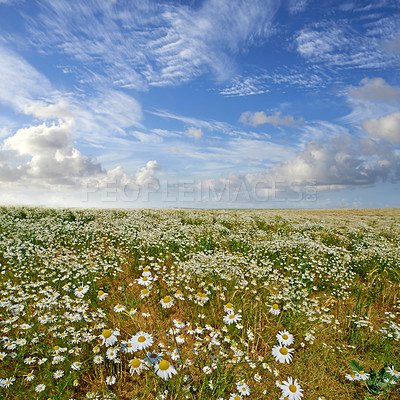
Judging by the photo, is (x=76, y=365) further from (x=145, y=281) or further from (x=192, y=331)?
(x=192, y=331)

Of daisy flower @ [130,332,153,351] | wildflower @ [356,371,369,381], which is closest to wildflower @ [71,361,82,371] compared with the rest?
daisy flower @ [130,332,153,351]

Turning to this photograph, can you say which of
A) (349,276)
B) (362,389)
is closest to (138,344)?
(362,389)

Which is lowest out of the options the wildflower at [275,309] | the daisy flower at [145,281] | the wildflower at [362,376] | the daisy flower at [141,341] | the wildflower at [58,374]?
the wildflower at [362,376]

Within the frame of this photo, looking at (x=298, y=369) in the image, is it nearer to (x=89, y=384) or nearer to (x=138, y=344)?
(x=138, y=344)

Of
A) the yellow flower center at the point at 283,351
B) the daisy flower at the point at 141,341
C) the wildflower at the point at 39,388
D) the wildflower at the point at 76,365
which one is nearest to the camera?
the daisy flower at the point at 141,341

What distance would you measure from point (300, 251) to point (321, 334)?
15.3 ft

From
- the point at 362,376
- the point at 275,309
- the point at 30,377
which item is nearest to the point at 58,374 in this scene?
the point at 30,377

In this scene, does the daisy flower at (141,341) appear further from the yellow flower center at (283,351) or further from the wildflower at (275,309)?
the wildflower at (275,309)

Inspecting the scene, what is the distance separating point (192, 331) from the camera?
3.81m

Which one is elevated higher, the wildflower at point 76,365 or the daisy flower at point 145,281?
the daisy flower at point 145,281

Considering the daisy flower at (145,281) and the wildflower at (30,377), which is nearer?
the wildflower at (30,377)

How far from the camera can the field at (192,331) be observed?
3.22 m

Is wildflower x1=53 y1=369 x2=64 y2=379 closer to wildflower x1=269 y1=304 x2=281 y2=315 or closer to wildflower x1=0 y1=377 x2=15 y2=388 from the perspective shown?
wildflower x1=0 y1=377 x2=15 y2=388

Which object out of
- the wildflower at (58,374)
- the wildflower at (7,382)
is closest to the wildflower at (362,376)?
the wildflower at (58,374)
